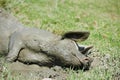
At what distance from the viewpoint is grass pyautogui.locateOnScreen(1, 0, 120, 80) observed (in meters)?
10.3

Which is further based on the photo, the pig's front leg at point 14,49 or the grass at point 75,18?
the grass at point 75,18

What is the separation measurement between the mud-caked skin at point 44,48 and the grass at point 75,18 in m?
1.51

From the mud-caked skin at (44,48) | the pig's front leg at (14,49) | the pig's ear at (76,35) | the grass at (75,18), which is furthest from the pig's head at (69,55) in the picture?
the grass at (75,18)

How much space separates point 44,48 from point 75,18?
5479 millimetres

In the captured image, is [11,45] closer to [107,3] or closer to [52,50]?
[52,50]

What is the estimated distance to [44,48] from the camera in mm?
6605

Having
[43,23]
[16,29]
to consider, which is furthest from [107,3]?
[16,29]

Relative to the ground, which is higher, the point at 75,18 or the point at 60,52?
the point at 60,52

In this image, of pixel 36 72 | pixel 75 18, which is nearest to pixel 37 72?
pixel 36 72

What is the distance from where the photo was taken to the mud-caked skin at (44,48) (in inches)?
257

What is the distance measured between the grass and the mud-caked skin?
59.3 inches

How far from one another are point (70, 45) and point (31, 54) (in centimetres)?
64

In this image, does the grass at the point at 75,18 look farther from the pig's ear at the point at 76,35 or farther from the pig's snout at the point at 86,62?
the pig's snout at the point at 86,62

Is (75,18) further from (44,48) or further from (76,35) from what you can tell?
(44,48)
